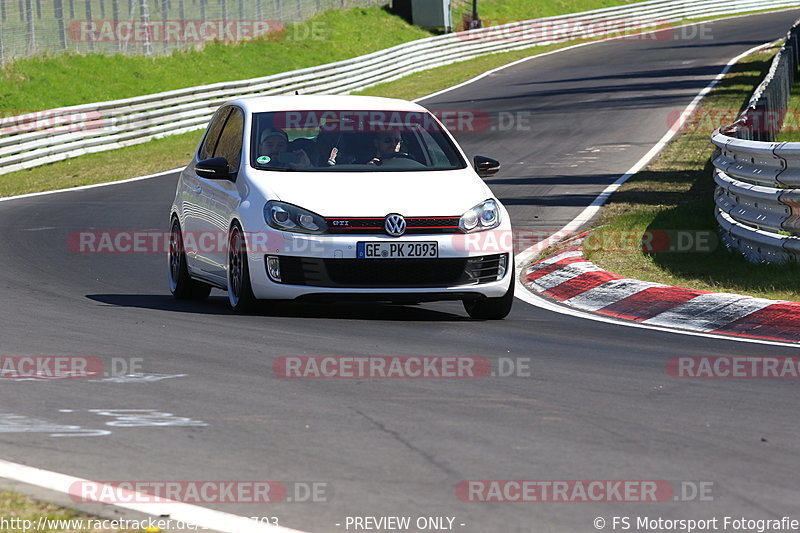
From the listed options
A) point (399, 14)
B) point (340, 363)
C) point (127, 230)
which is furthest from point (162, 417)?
point (399, 14)

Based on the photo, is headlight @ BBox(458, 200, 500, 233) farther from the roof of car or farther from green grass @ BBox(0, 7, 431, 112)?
green grass @ BBox(0, 7, 431, 112)

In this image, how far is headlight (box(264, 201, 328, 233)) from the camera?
9.46 m

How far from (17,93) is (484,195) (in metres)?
26.1

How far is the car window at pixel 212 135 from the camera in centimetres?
1127

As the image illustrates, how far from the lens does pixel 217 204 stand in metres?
10.4

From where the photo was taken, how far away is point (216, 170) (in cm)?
1023

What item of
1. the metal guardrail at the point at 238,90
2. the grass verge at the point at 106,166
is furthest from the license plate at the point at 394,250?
the metal guardrail at the point at 238,90

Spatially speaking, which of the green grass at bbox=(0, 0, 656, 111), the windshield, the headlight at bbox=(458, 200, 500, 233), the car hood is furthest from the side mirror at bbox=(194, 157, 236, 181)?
the green grass at bbox=(0, 0, 656, 111)
